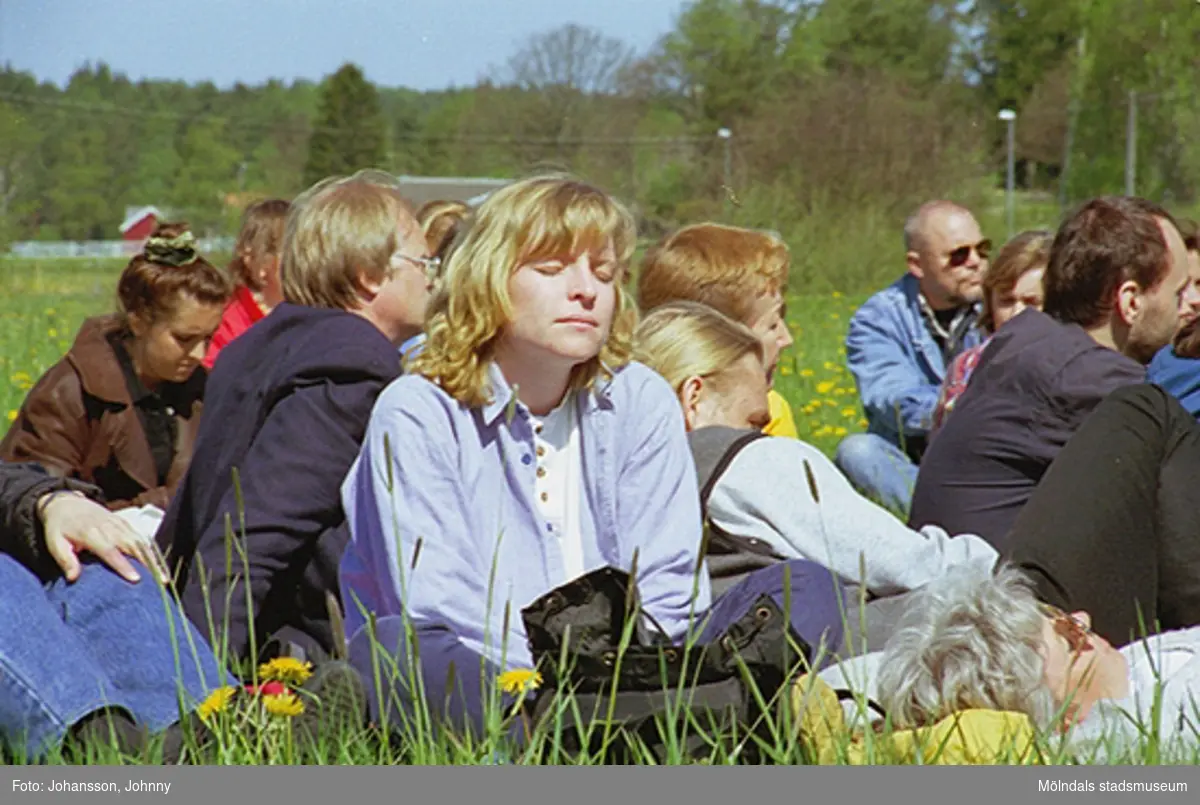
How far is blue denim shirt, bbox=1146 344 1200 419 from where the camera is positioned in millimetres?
4031

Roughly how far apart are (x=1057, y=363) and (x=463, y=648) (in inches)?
78.5

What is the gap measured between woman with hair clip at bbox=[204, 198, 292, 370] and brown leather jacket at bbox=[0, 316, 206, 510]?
0.85 m

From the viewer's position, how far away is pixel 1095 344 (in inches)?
170

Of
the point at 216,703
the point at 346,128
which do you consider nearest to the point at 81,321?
the point at 216,703

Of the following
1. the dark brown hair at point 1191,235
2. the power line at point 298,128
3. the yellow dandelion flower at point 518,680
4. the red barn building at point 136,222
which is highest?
the power line at point 298,128

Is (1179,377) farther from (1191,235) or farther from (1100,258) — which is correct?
(1191,235)

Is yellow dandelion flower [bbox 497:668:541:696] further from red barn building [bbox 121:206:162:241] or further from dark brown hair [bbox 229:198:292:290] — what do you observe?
red barn building [bbox 121:206:162:241]

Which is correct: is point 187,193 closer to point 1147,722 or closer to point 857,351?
point 857,351

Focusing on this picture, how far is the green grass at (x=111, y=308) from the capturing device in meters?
2.49

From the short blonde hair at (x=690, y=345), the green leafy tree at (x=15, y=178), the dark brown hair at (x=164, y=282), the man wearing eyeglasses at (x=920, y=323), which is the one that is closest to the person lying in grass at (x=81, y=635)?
the short blonde hair at (x=690, y=345)

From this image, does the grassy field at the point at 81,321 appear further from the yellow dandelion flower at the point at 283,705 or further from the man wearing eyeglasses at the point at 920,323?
the yellow dandelion flower at the point at 283,705

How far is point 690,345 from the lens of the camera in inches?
153

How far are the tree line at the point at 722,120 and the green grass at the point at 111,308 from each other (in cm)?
78

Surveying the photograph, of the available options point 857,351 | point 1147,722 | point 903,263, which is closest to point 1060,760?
point 1147,722
